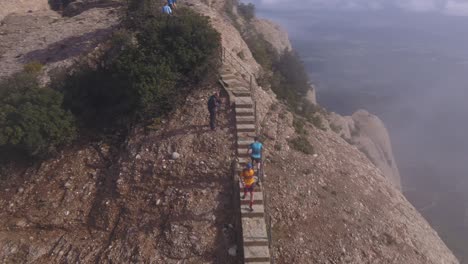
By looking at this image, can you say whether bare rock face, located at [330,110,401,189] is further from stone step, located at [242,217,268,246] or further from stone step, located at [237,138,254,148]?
stone step, located at [242,217,268,246]

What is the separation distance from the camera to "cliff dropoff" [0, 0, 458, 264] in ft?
39.1

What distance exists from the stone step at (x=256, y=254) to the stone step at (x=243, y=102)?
230 inches

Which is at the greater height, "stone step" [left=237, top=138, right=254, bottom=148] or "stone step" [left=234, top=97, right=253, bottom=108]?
"stone step" [left=234, top=97, right=253, bottom=108]

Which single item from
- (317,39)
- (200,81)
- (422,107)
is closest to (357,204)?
(200,81)

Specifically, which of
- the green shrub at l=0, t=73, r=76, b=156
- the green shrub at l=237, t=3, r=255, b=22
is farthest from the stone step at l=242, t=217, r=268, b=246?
the green shrub at l=237, t=3, r=255, b=22

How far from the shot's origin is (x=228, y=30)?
2203cm

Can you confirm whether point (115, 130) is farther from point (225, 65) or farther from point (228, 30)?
point (228, 30)

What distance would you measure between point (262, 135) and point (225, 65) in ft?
14.2

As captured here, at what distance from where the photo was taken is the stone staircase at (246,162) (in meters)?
11.1

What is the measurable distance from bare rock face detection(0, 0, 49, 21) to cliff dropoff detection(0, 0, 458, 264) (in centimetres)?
1873

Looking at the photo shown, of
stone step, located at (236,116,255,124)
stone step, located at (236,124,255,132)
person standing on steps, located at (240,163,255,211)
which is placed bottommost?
person standing on steps, located at (240,163,255,211)

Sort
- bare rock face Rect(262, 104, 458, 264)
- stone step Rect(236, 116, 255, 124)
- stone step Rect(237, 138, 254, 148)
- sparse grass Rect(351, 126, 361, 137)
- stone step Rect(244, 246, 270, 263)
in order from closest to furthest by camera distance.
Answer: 1. stone step Rect(244, 246, 270, 263)
2. bare rock face Rect(262, 104, 458, 264)
3. stone step Rect(237, 138, 254, 148)
4. stone step Rect(236, 116, 255, 124)
5. sparse grass Rect(351, 126, 361, 137)

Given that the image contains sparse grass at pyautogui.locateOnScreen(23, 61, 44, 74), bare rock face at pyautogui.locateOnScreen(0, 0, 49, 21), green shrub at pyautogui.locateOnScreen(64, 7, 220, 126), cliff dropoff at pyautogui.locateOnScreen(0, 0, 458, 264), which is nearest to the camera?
cliff dropoff at pyautogui.locateOnScreen(0, 0, 458, 264)

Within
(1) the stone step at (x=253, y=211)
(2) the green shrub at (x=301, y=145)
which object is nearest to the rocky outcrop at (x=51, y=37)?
(2) the green shrub at (x=301, y=145)
